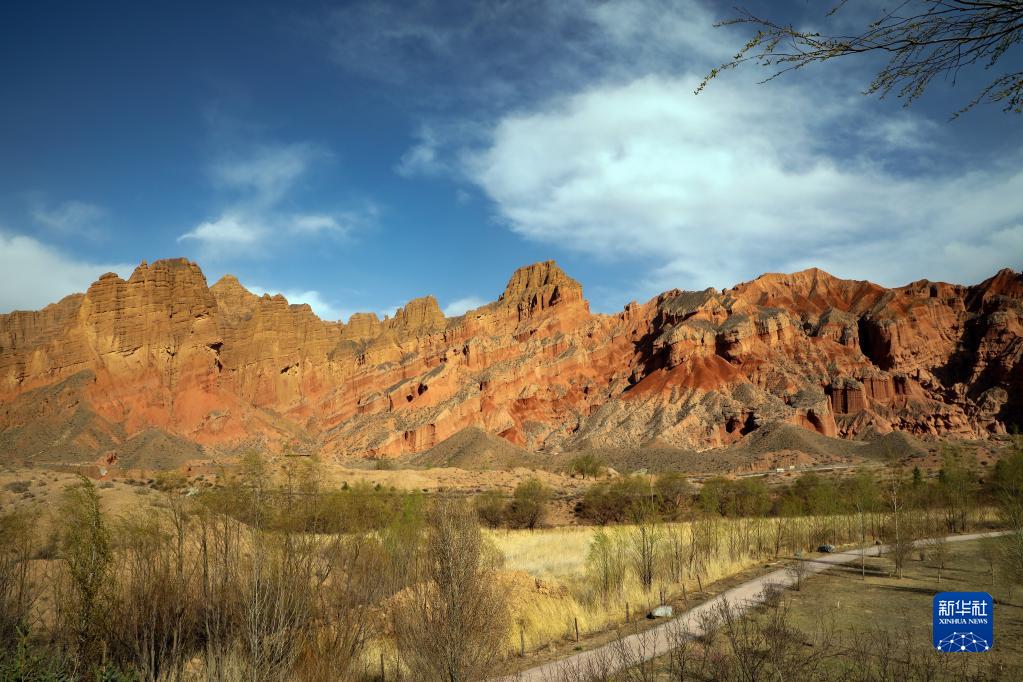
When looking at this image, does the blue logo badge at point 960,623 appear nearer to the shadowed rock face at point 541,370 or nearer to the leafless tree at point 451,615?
the leafless tree at point 451,615

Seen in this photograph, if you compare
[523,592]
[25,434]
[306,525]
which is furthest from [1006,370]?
[25,434]

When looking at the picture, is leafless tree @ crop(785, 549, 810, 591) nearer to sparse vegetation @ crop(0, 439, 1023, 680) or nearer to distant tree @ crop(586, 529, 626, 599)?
sparse vegetation @ crop(0, 439, 1023, 680)

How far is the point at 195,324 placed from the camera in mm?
123812

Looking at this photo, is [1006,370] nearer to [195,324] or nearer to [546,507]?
[546,507]

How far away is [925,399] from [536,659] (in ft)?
386

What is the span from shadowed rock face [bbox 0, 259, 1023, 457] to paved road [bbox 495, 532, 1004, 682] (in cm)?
7186

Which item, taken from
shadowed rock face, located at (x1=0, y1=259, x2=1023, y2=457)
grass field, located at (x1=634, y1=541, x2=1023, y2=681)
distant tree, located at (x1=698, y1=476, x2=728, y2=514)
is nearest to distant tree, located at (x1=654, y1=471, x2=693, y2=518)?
distant tree, located at (x1=698, y1=476, x2=728, y2=514)

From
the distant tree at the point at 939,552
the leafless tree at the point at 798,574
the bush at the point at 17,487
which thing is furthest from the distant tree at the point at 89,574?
the bush at the point at 17,487

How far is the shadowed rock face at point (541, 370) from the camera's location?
10538 cm

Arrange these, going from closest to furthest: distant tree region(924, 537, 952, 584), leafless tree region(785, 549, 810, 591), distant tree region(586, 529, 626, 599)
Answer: leafless tree region(785, 549, 810, 591), distant tree region(586, 529, 626, 599), distant tree region(924, 537, 952, 584)

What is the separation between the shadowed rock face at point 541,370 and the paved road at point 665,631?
71.9 meters

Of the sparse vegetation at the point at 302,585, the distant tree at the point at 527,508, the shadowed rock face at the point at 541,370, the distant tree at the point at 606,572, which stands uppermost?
the shadowed rock face at the point at 541,370

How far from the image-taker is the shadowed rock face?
105 m

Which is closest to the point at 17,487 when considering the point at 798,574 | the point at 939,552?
the point at 798,574
